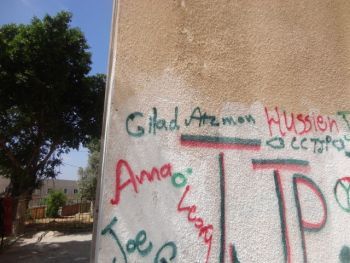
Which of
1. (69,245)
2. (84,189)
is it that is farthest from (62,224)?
(84,189)

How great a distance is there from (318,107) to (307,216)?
2.70ft

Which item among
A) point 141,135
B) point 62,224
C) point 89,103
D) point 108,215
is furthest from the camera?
point 62,224

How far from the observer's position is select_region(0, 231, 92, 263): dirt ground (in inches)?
384

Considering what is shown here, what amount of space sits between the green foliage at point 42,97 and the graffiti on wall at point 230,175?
10.4 meters

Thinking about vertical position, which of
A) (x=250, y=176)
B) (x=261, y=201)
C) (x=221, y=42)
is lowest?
(x=261, y=201)

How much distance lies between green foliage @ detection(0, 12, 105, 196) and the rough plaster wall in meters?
10.2

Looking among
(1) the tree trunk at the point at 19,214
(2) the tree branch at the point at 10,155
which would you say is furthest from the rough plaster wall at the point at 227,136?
(1) the tree trunk at the point at 19,214

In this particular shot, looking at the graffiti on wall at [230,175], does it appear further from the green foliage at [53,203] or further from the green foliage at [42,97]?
the green foliage at [53,203]

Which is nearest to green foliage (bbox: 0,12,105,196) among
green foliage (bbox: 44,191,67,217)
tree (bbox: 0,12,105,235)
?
tree (bbox: 0,12,105,235)

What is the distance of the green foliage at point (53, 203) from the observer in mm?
24547

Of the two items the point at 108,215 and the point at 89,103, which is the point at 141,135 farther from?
the point at 89,103

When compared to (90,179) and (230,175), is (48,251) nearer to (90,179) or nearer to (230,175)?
(230,175)

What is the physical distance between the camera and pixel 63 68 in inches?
481

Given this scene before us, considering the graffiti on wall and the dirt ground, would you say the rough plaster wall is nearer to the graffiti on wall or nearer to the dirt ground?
the graffiti on wall
